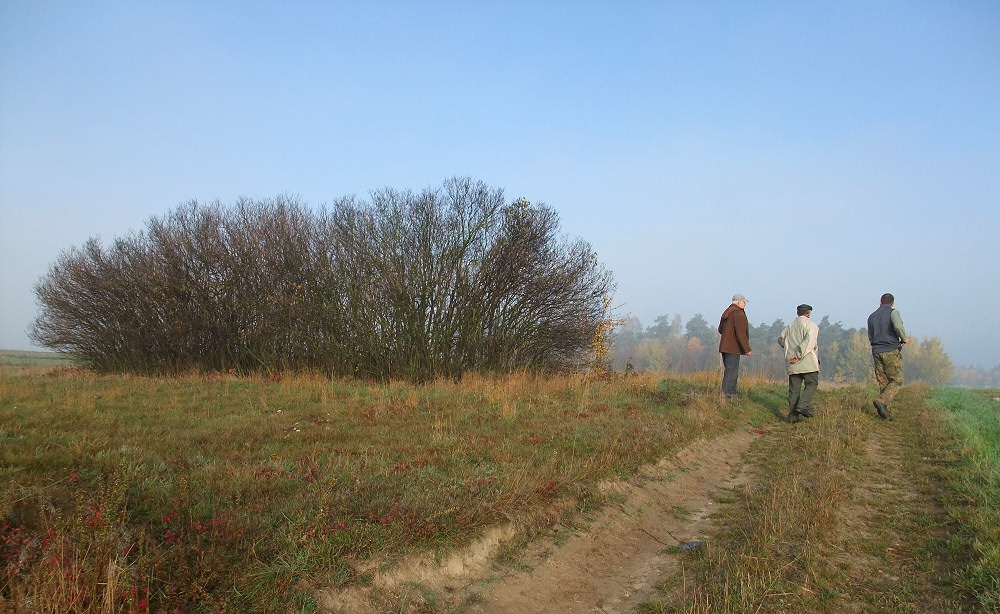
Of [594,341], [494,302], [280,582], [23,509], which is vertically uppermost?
[494,302]

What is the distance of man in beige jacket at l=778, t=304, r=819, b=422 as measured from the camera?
360 inches

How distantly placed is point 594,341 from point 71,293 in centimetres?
1870

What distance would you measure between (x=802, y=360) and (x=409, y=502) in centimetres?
789

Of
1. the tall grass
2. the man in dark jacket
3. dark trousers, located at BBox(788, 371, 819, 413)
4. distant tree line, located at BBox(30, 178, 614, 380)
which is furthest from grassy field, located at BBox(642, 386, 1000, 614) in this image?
distant tree line, located at BBox(30, 178, 614, 380)

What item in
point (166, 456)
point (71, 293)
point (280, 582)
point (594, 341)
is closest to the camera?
point (280, 582)

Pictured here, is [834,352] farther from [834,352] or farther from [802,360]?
[802,360]

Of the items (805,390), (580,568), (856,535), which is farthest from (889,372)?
(580,568)

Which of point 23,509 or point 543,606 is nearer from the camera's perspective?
point 23,509

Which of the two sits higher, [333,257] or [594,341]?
[333,257]

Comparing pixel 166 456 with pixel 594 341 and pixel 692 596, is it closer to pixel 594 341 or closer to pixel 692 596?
pixel 692 596

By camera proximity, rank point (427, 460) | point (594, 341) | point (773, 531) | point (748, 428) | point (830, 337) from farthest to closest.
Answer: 1. point (830, 337)
2. point (594, 341)
3. point (748, 428)
4. point (427, 460)
5. point (773, 531)

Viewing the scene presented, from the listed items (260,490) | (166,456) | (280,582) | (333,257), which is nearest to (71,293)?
(333,257)

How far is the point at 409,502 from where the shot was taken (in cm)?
418

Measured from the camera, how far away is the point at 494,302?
54.7 feet
